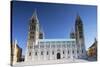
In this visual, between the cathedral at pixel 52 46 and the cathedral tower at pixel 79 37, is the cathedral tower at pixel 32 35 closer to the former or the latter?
the cathedral at pixel 52 46

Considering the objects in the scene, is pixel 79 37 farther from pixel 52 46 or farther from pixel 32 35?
pixel 32 35

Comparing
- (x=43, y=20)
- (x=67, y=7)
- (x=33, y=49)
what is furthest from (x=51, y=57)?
(x=67, y=7)

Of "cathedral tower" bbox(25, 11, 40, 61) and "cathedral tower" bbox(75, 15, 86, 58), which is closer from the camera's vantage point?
"cathedral tower" bbox(25, 11, 40, 61)

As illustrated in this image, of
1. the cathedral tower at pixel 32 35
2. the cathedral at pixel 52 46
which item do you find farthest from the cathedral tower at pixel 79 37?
the cathedral tower at pixel 32 35

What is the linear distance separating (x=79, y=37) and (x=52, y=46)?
390mm

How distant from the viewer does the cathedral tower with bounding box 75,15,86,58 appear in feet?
10.4

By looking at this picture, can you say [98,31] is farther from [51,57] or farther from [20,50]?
[20,50]

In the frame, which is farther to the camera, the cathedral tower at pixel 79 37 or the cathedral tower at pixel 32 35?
the cathedral tower at pixel 79 37

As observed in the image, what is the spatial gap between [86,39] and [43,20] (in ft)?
2.13

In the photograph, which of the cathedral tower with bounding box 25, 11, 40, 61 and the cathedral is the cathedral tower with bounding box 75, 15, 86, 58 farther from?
the cathedral tower with bounding box 25, 11, 40, 61

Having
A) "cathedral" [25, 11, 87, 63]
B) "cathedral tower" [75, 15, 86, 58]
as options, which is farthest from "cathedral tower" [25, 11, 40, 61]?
"cathedral tower" [75, 15, 86, 58]

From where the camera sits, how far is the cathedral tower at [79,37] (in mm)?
3156

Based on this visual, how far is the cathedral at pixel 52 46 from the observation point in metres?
2.97

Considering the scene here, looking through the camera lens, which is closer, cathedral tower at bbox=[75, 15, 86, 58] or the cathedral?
the cathedral
